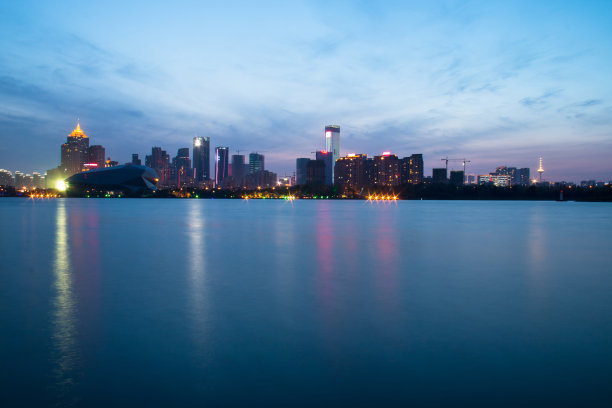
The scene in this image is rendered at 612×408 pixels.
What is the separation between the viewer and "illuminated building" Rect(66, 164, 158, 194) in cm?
17550

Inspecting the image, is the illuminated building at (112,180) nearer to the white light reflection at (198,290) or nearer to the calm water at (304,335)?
the white light reflection at (198,290)

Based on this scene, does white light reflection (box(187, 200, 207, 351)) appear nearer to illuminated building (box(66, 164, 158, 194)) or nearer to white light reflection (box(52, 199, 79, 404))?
white light reflection (box(52, 199, 79, 404))

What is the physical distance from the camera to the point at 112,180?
17475 centimetres

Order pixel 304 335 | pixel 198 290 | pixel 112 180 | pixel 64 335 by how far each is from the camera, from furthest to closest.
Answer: pixel 112 180 → pixel 198 290 → pixel 304 335 → pixel 64 335

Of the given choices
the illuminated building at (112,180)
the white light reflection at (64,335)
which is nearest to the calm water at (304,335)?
the white light reflection at (64,335)

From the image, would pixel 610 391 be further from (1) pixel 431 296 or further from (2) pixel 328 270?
(2) pixel 328 270

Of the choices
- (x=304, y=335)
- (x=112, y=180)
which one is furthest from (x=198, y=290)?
(x=112, y=180)

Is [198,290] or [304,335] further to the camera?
[198,290]

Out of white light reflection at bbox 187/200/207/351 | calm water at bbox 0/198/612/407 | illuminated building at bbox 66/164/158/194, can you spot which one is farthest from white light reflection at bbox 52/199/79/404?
illuminated building at bbox 66/164/158/194

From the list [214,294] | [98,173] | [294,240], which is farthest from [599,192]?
[98,173]

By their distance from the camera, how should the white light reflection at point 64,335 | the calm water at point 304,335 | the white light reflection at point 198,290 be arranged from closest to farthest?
the calm water at point 304,335, the white light reflection at point 64,335, the white light reflection at point 198,290

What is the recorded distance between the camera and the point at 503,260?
14031 millimetres

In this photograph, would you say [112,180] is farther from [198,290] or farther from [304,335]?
[304,335]

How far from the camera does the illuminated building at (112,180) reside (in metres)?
176
